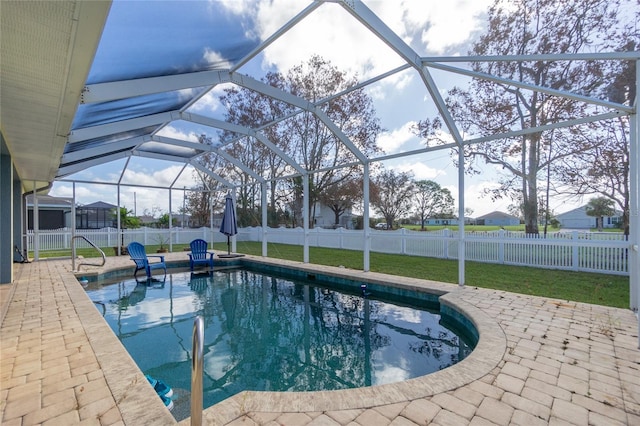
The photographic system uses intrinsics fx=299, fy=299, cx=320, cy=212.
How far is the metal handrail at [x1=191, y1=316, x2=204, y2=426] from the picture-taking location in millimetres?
1555

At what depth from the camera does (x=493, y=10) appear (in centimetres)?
1032

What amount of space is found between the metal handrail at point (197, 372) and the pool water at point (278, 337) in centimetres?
158

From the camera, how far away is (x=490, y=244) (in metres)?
9.92

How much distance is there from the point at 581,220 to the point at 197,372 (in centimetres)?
1832

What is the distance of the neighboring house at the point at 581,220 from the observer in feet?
38.1

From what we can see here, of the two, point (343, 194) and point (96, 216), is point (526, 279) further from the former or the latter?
point (96, 216)

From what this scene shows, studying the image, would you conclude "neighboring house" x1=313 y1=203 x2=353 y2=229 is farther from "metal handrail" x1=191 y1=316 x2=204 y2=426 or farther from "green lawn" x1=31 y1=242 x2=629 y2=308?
"metal handrail" x1=191 y1=316 x2=204 y2=426

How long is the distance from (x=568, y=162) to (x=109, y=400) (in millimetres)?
12735

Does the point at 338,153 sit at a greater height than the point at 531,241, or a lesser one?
greater

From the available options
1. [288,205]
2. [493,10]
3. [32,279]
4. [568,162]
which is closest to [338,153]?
[288,205]

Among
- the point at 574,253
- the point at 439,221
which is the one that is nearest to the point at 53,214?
the point at 439,221

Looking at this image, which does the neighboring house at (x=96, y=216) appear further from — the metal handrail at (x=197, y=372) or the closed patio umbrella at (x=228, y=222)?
the metal handrail at (x=197, y=372)

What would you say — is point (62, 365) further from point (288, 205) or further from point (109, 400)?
point (288, 205)

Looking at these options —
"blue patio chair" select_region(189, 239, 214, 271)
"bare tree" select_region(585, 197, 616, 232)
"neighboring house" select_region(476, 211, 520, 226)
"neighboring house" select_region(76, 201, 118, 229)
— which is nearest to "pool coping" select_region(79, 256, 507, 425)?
"blue patio chair" select_region(189, 239, 214, 271)
